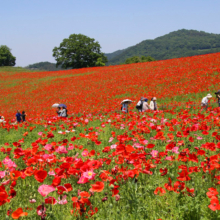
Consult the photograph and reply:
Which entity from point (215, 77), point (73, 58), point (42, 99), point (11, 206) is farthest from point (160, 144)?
point (73, 58)

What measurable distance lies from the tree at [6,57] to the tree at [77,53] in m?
36.9

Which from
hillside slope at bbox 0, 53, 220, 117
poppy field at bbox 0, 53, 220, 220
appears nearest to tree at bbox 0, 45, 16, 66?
hillside slope at bbox 0, 53, 220, 117

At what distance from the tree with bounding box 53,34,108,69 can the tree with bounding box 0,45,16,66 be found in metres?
36.9

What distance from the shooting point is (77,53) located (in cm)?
6288

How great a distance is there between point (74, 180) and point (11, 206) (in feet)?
2.85

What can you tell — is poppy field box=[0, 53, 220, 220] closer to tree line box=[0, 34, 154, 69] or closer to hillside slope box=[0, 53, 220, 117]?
hillside slope box=[0, 53, 220, 117]

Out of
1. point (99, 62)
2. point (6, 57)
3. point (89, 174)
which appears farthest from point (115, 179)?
point (6, 57)

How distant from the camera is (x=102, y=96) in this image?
20578mm

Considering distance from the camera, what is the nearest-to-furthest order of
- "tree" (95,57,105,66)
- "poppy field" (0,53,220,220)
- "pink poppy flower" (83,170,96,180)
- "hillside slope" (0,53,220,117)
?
"poppy field" (0,53,220,220) → "pink poppy flower" (83,170,96,180) → "hillside slope" (0,53,220,117) → "tree" (95,57,105,66)

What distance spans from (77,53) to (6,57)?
4272 centimetres

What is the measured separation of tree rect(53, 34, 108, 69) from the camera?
62875 mm

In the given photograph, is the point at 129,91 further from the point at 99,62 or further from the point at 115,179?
the point at 99,62

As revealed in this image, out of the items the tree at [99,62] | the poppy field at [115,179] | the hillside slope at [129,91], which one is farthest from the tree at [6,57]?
the poppy field at [115,179]

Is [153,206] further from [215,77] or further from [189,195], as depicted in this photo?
[215,77]
